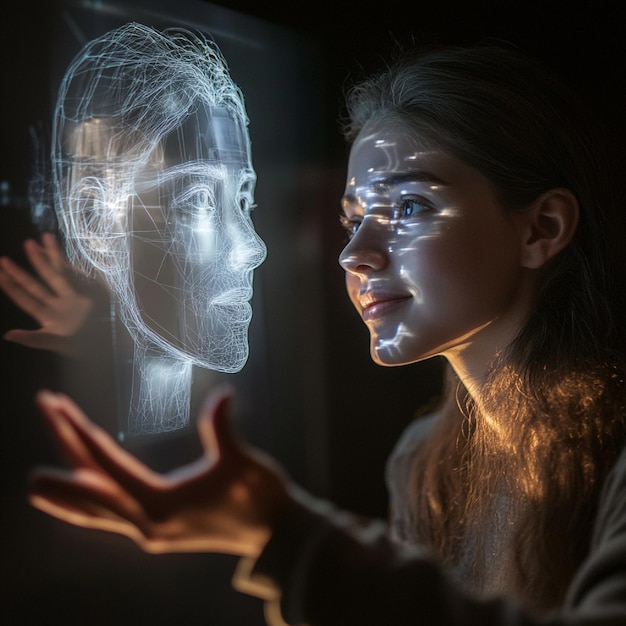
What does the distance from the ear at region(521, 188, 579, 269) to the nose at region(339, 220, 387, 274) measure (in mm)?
181

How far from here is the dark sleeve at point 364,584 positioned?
0.55m

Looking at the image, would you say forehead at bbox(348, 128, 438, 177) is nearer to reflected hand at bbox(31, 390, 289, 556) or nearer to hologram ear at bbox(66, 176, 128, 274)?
hologram ear at bbox(66, 176, 128, 274)

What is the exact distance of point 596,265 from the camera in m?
0.85

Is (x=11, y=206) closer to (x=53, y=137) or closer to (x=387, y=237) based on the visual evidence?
(x=53, y=137)

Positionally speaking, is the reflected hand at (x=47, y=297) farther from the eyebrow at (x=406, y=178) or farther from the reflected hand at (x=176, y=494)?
the eyebrow at (x=406, y=178)

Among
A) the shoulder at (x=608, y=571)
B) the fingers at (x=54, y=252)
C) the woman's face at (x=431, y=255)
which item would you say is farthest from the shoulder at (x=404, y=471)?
the fingers at (x=54, y=252)

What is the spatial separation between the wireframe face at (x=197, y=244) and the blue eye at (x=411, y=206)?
0.64 ft

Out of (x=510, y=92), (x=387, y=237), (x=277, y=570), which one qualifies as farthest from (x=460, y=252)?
(x=277, y=570)

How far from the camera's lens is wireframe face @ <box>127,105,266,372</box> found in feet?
2.51

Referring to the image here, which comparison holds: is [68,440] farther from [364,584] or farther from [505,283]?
[505,283]

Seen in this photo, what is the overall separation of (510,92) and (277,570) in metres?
0.64

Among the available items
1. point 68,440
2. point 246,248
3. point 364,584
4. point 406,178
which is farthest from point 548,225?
point 68,440

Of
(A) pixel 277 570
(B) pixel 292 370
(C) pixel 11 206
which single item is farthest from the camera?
(B) pixel 292 370

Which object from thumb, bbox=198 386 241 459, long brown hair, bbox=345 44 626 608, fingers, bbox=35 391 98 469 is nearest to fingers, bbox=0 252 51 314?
fingers, bbox=35 391 98 469
